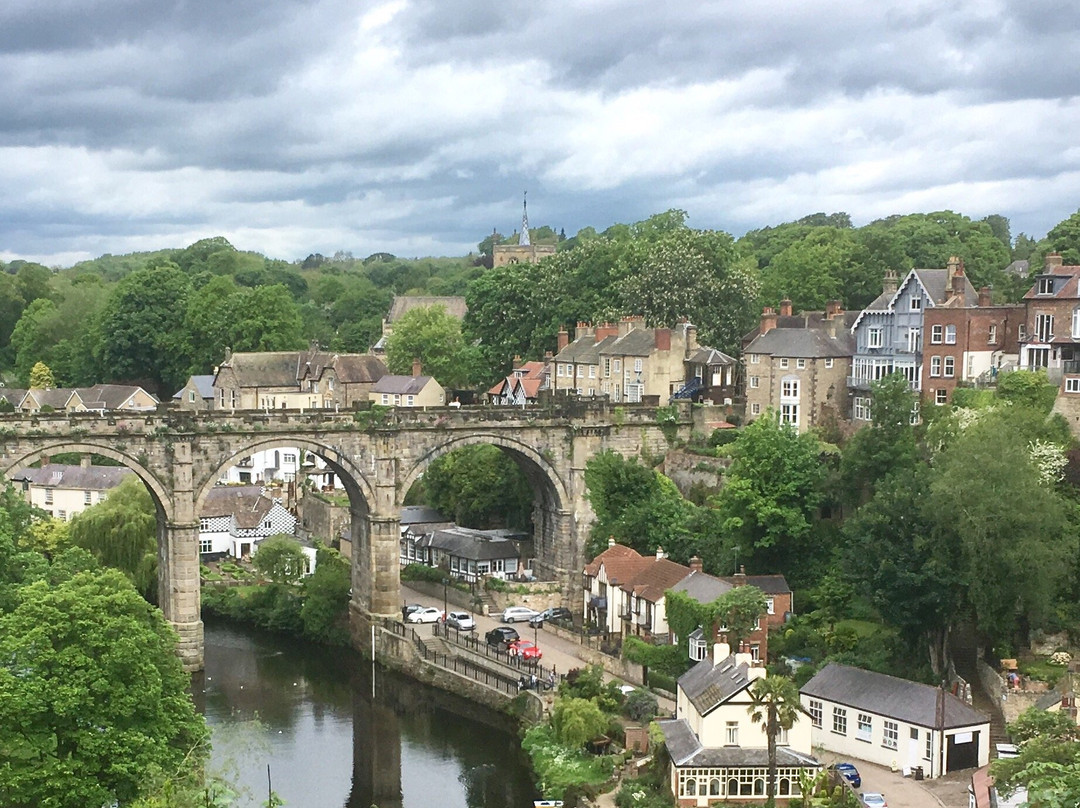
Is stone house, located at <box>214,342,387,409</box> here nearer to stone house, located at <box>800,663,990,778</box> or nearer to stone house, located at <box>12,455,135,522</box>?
stone house, located at <box>12,455,135,522</box>

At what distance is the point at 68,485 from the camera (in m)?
79.9

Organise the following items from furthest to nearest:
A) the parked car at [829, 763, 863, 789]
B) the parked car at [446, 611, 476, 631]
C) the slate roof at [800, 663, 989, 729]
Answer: the parked car at [446, 611, 476, 631]
the slate roof at [800, 663, 989, 729]
the parked car at [829, 763, 863, 789]

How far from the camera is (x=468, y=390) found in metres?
94.4

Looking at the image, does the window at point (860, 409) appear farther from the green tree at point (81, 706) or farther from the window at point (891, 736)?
the green tree at point (81, 706)

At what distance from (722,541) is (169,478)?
23.5 meters

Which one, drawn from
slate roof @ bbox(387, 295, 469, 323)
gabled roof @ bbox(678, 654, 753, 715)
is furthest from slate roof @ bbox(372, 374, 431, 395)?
gabled roof @ bbox(678, 654, 753, 715)

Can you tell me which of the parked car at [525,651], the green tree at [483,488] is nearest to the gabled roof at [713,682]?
the parked car at [525,651]

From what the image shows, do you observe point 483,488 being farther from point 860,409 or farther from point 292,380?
point 292,380

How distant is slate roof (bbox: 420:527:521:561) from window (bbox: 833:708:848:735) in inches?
1018

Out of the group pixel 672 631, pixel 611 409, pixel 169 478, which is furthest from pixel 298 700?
pixel 611 409

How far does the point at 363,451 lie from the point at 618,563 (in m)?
12.4

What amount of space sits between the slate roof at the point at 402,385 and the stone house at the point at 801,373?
1164 inches

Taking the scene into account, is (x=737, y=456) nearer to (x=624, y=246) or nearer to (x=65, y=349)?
(x=624, y=246)

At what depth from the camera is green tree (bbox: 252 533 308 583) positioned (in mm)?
63750
